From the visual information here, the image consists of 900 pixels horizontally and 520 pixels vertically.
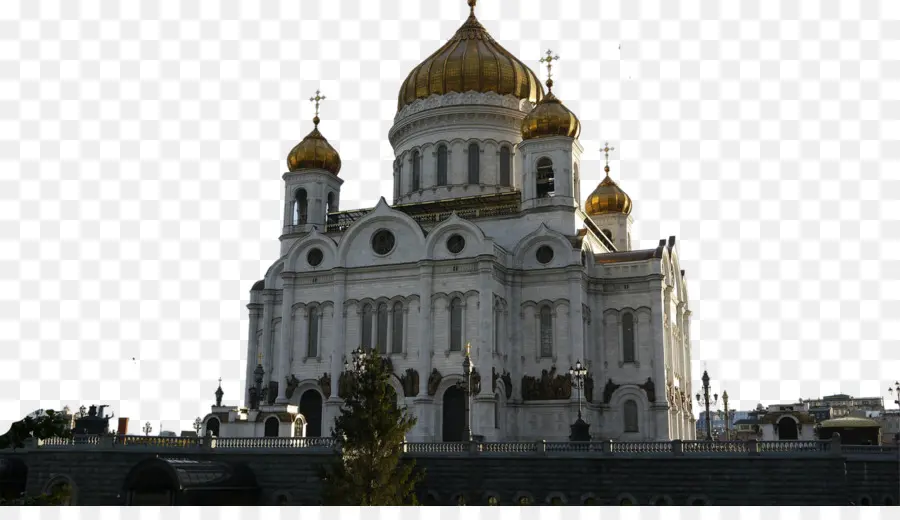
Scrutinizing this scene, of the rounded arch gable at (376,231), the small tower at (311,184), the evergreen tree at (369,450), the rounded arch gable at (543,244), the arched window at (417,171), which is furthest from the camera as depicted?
the arched window at (417,171)

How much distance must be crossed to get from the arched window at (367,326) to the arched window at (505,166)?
11108mm

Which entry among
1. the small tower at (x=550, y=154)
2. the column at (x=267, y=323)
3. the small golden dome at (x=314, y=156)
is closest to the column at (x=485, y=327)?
the small tower at (x=550, y=154)

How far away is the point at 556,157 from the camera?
45.8 metres

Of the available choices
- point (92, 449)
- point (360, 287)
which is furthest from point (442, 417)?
point (92, 449)

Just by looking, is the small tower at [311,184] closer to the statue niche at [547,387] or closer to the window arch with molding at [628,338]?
the statue niche at [547,387]

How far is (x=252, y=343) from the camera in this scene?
50281mm

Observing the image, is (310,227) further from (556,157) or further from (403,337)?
(556,157)

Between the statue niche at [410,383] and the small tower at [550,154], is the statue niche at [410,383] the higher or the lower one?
the lower one

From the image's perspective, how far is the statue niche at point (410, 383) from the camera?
1684 inches

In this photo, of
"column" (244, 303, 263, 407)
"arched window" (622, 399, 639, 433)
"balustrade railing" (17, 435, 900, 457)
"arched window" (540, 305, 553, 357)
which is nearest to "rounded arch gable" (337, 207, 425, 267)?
"arched window" (540, 305, 553, 357)

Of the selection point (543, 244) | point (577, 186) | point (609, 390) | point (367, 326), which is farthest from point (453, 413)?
point (577, 186)

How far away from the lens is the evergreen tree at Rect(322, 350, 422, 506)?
88.5ft

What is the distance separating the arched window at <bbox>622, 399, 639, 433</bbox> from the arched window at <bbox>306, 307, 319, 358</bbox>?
14.7 meters

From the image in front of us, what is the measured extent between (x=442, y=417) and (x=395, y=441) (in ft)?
49.2
